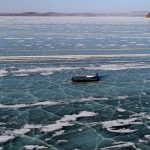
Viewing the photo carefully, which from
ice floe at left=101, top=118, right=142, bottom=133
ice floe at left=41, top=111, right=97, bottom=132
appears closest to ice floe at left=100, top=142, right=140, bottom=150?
ice floe at left=101, top=118, right=142, bottom=133

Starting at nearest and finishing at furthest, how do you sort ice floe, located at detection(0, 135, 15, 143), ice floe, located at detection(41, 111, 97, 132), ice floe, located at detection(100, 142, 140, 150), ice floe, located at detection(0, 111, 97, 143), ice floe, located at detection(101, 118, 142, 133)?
1. ice floe, located at detection(100, 142, 140, 150)
2. ice floe, located at detection(0, 135, 15, 143)
3. ice floe, located at detection(0, 111, 97, 143)
4. ice floe, located at detection(101, 118, 142, 133)
5. ice floe, located at detection(41, 111, 97, 132)

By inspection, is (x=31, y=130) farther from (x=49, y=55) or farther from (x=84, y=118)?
(x=49, y=55)

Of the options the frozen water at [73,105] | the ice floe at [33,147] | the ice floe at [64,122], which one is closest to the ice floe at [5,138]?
the frozen water at [73,105]

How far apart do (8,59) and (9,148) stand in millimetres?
14010

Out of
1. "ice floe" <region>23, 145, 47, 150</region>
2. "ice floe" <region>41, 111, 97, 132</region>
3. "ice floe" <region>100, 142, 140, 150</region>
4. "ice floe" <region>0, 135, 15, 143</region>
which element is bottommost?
"ice floe" <region>100, 142, 140, 150</region>

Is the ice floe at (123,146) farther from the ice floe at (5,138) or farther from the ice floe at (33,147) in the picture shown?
the ice floe at (5,138)

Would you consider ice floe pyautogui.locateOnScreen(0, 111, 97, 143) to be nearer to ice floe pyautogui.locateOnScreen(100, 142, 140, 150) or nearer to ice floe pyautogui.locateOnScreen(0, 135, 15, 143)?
ice floe pyautogui.locateOnScreen(0, 135, 15, 143)

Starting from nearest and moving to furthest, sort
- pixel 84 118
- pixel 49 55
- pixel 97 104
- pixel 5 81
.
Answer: pixel 84 118
pixel 97 104
pixel 5 81
pixel 49 55

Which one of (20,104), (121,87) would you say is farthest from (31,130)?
(121,87)

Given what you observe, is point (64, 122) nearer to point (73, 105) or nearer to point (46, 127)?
point (46, 127)

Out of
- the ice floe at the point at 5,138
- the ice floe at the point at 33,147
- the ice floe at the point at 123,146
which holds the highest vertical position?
the ice floe at the point at 5,138

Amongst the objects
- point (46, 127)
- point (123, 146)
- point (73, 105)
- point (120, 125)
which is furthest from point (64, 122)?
point (123, 146)

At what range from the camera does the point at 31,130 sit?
9.41 meters

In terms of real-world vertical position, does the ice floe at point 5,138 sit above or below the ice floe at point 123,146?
above
